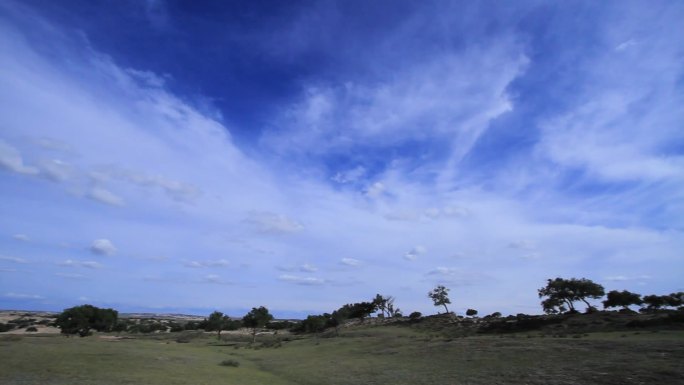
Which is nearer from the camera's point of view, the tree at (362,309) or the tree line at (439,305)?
the tree line at (439,305)

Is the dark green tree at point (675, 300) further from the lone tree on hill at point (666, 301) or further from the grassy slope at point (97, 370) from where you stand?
the grassy slope at point (97, 370)

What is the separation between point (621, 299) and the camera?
8562 cm

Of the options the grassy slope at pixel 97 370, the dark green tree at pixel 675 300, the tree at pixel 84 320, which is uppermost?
the dark green tree at pixel 675 300

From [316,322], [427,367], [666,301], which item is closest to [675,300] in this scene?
[666,301]

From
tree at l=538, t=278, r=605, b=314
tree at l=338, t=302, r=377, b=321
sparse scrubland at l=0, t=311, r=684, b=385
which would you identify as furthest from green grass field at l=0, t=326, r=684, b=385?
tree at l=338, t=302, r=377, b=321

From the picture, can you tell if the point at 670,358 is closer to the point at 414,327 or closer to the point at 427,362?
the point at 427,362

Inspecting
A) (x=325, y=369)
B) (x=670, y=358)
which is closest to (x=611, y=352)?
(x=670, y=358)

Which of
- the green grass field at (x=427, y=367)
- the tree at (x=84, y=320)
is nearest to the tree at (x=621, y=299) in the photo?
the green grass field at (x=427, y=367)

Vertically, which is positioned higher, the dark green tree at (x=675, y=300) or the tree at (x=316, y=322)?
the dark green tree at (x=675, y=300)

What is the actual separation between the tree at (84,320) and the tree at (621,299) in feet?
386

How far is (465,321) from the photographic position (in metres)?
89.8

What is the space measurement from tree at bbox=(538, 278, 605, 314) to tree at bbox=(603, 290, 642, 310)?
4305mm

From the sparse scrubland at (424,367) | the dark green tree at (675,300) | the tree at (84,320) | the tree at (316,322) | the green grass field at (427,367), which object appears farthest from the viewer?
the tree at (316,322)

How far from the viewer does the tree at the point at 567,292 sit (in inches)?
3342
